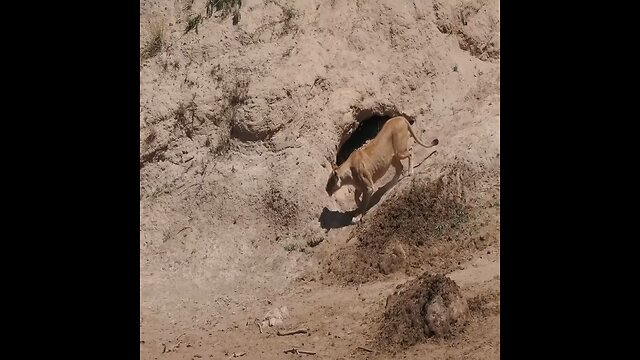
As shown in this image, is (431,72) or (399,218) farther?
(431,72)

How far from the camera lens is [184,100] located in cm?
1257

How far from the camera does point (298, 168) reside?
465 inches

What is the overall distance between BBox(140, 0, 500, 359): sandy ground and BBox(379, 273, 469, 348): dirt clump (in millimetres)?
260

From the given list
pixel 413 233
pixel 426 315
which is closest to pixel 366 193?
pixel 413 233

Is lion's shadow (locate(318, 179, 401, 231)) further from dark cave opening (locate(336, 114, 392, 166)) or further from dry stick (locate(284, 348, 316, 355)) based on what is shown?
dry stick (locate(284, 348, 316, 355))

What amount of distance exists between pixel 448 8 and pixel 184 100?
458 centimetres

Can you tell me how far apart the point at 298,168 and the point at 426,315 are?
368 cm

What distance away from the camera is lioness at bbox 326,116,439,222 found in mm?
11672

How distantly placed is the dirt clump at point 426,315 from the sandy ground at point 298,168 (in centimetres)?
26

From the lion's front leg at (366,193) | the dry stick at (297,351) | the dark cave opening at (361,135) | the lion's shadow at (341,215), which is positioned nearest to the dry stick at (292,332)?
the dry stick at (297,351)

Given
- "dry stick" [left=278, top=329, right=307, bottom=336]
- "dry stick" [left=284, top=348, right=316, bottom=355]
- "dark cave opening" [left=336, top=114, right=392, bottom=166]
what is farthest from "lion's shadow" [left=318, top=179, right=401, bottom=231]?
"dry stick" [left=284, top=348, right=316, bottom=355]

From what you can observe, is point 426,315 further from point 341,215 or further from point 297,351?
point 341,215

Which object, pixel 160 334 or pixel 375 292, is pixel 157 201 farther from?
pixel 375 292

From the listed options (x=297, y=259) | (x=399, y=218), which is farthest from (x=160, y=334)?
(x=399, y=218)
